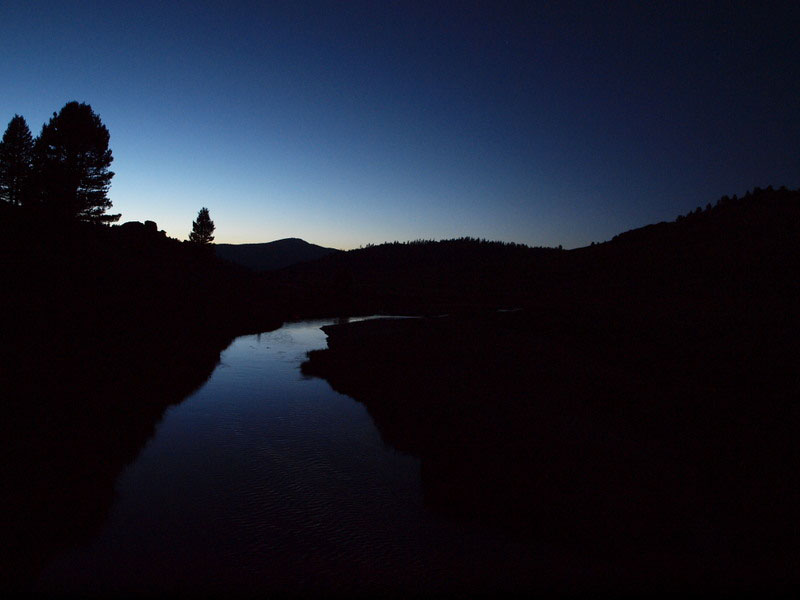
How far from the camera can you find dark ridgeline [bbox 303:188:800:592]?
12.0 metres

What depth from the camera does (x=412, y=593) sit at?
10648mm

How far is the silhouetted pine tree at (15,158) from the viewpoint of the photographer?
53.2 m

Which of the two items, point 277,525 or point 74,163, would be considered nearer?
point 277,525

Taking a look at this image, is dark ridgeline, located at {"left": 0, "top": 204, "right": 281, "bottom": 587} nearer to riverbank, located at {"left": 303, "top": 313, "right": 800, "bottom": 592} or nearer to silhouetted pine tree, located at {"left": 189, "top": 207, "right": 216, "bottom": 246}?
riverbank, located at {"left": 303, "top": 313, "right": 800, "bottom": 592}

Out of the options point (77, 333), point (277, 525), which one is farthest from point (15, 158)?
point (277, 525)

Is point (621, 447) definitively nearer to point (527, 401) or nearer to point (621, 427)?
point (621, 427)

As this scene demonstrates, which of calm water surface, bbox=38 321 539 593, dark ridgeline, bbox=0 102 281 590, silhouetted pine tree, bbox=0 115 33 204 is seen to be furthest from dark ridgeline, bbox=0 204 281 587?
silhouetted pine tree, bbox=0 115 33 204

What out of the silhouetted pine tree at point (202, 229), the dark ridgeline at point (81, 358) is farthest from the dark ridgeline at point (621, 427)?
the silhouetted pine tree at point (202, 229)

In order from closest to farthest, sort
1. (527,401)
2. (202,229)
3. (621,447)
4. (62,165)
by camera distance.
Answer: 1. (621,447)
2. (527,401)
3. (62,165)
4. (202,229)

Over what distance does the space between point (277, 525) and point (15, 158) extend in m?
63.6

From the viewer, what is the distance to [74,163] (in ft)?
167

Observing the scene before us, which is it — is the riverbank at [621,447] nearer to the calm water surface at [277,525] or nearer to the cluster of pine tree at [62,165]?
the calm water surface at [277,525]

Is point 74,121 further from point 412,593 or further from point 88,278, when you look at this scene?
point 412,593

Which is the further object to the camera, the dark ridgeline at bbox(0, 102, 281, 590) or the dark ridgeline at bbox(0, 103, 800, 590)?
the dark ridgeline at bbox(0, 102, 281, 590)
